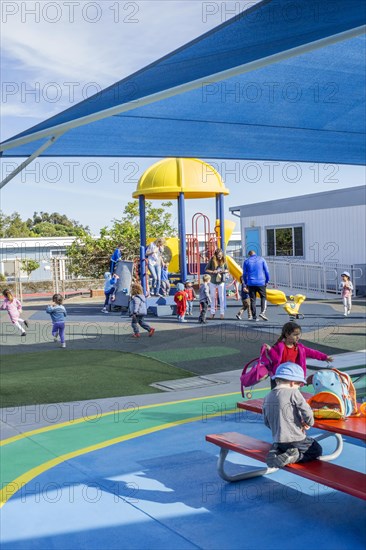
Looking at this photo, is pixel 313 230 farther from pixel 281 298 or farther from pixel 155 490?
pixel 155 490

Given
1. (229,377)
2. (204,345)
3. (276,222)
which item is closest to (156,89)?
(229,377)

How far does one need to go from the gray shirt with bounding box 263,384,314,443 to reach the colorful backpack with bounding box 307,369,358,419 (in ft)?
1.30

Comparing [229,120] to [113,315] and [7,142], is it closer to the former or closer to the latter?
[7,142]

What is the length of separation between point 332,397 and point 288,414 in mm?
579

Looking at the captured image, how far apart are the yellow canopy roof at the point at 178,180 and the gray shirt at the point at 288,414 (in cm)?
1715

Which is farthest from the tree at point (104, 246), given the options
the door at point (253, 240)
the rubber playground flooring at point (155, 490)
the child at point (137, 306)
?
the rubber playground flooring at point (155, 490)

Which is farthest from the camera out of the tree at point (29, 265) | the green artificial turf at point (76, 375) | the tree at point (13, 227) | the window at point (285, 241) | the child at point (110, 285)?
the tree at point (13, 227)

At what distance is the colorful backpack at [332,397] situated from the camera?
5.41 meters

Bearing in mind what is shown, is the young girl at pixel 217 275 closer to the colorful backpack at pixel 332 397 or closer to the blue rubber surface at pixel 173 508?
the blue rubber surface at pixel 173 508

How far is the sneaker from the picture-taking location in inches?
198

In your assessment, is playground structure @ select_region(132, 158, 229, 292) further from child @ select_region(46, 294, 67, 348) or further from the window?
the window

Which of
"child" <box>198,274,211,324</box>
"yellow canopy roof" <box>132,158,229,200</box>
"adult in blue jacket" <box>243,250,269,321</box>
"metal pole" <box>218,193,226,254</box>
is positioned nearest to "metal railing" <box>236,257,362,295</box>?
"metal pole" <box>218,193,226,254</box>

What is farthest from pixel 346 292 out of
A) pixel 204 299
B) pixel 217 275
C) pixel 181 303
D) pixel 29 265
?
pixel 29 265

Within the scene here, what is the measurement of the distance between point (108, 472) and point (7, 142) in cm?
342
